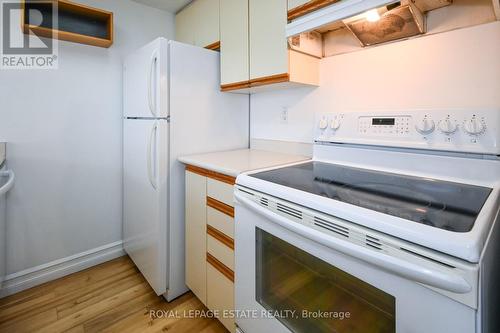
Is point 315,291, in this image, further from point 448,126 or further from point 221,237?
point 448,126

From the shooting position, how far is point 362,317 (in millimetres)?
801

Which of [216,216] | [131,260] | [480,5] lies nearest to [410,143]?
[480,5]

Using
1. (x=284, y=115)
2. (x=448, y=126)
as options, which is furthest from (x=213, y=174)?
(x=448, y=126)

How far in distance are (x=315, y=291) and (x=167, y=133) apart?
1224 mm

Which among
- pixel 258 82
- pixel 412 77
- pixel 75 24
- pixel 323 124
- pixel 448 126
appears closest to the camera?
pixel 448 126

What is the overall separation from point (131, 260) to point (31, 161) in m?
1.08

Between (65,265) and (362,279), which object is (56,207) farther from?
(362,279)

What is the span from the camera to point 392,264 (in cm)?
63

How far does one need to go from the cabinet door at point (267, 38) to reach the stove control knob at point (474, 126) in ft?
2.76

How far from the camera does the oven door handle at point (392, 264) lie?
1.80 ft

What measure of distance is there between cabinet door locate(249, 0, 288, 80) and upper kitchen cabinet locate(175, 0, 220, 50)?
1.38ft

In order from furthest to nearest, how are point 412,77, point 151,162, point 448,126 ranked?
point 151,162 → point 412,77 → point 448,126

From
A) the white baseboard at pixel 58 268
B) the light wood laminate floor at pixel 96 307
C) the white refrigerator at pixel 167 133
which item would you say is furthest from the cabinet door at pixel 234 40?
the white baseboard at pixel 58 268

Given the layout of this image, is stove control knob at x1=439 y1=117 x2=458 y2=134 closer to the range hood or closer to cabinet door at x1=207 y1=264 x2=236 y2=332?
the range hood
